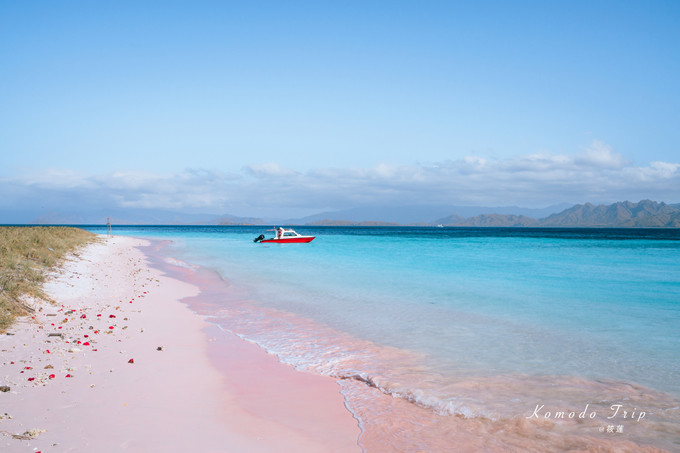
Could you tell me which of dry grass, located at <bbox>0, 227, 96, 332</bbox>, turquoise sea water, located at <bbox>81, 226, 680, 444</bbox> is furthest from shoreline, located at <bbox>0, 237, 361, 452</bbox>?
turquoise sea water, located at <bbox>81, 226, 680, 444</bbox>

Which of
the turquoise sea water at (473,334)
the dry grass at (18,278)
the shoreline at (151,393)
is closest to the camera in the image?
the shoreline at (151,393)

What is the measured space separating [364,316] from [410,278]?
9918 millimetres

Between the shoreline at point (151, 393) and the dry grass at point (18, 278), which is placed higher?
the dry grass at point (18, 278)

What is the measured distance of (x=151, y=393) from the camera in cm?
622

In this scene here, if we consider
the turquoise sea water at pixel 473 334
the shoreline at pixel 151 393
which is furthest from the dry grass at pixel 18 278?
the turquoise sea water at pixel 473 334

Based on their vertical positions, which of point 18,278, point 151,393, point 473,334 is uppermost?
point 18,278

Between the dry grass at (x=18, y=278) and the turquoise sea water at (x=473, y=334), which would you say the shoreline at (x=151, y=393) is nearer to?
the dry grass at (x=18, y=278)

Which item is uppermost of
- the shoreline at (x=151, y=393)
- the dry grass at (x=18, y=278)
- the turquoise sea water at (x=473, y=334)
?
the dry grass at (x=18, y=278)

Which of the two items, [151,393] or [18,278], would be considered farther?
[18,278]

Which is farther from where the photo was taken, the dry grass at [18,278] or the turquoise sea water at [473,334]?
the dry grass at [18,278]

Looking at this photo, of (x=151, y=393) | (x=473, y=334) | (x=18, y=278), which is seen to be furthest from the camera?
(x=18, y=278)

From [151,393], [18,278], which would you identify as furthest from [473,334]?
[18,278]

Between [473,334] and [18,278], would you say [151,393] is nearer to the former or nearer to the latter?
[473,334]

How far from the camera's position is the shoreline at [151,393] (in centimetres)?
488
